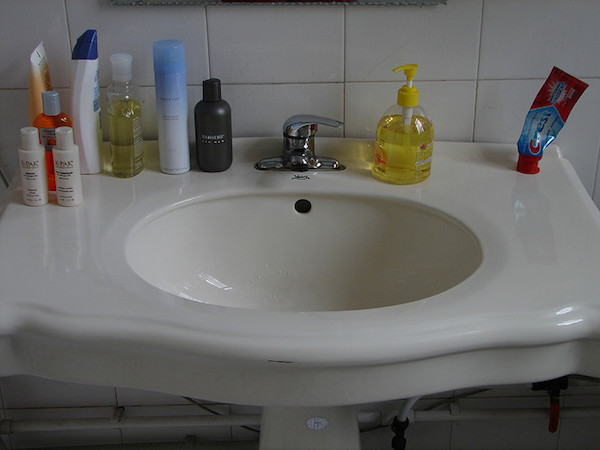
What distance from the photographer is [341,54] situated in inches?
45.9

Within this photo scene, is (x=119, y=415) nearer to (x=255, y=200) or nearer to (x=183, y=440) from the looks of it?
(x=183, y=440)

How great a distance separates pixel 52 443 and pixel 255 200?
0.76 metres

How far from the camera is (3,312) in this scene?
2.60 feet

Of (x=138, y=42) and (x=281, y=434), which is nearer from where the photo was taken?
(x=281, y=434)

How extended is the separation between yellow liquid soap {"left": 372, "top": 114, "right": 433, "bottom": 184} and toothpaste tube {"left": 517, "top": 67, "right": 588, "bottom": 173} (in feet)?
0.48

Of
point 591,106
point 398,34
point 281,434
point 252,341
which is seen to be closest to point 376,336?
point 252,341

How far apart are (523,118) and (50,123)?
720mm

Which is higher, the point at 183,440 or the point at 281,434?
the point at 281,434

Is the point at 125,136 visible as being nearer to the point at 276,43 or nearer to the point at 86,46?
the point at 86,46

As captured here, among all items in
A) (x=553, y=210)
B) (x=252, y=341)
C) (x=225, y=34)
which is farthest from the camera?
(x=225, y=34)

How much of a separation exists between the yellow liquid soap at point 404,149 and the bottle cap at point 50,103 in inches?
18.0

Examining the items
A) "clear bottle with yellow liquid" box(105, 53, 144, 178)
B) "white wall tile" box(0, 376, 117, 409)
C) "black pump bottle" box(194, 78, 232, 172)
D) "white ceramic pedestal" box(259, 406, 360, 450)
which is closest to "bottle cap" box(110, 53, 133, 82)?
"clear bottle with yellow liquid" box(105, 53, 144, 178)

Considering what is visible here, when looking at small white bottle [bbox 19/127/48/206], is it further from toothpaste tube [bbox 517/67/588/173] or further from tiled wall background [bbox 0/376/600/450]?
toothpaste tube [bbox 517/67/588/173]

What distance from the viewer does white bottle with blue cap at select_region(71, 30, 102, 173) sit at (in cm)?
108
